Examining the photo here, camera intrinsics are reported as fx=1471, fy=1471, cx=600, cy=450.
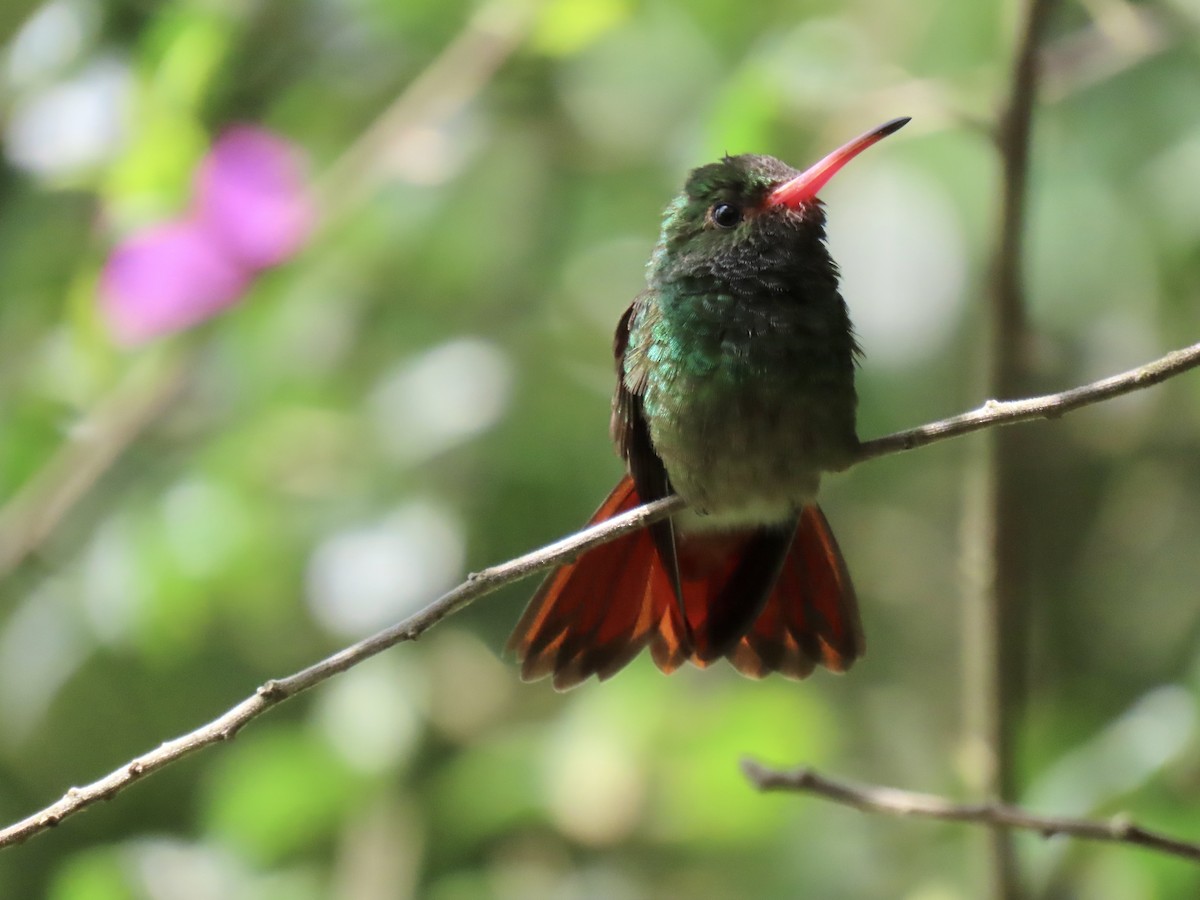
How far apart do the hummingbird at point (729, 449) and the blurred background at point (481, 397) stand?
0.86 feet

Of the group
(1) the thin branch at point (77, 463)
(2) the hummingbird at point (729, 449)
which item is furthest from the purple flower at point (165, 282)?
(2) the hummingbird at point (729, 449)

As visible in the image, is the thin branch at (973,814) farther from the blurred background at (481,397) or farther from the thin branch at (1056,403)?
the blurred background at (481,397)

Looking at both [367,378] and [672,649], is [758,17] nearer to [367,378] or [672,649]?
[367,378]

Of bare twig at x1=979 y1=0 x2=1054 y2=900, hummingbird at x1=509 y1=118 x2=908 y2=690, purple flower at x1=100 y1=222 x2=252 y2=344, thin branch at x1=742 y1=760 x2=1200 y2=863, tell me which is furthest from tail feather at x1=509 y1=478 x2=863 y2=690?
purple flower at x1=100 y1=222 x2=252 y2=344

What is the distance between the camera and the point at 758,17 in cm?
323

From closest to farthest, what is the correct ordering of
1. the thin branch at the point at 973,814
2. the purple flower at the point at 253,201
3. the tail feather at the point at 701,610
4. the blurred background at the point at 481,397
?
the thin branch at the point at 973,814 < the tail feather at the point at 701,610 < the blurred background at the point at 481,397 < the purple flower at the point at 253,201

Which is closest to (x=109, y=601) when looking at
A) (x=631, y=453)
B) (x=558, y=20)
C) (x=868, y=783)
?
(x=631, y=453)

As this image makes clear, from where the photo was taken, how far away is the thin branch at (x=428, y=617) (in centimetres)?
138

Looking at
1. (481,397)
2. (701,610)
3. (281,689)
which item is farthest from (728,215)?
(281,689)

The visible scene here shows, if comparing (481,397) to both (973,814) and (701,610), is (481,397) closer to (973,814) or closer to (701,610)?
(701,610)

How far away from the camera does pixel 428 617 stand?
147cm

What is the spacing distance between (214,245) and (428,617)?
1579 mm

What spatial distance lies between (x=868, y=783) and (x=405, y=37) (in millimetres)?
2006

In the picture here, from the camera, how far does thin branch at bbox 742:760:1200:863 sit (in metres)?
1.53
